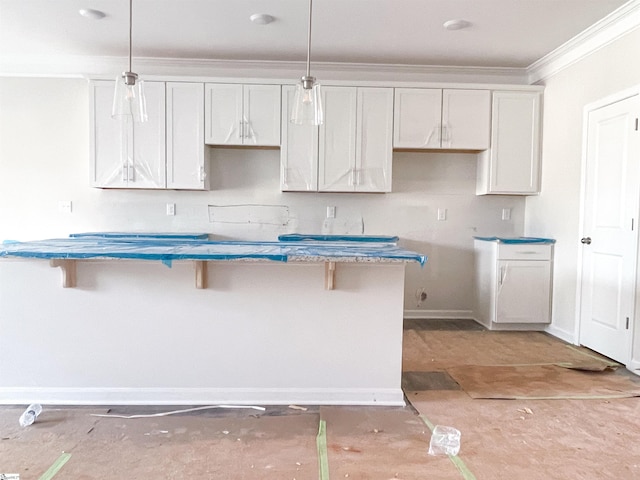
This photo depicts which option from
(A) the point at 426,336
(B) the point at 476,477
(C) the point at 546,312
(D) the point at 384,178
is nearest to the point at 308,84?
(B) the point at 476,477

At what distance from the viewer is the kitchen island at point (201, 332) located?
226 centimetres

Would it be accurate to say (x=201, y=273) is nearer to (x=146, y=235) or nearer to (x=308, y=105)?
(x=308, y=105)

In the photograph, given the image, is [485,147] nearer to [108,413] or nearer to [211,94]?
[211,94]

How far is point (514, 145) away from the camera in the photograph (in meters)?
4.07

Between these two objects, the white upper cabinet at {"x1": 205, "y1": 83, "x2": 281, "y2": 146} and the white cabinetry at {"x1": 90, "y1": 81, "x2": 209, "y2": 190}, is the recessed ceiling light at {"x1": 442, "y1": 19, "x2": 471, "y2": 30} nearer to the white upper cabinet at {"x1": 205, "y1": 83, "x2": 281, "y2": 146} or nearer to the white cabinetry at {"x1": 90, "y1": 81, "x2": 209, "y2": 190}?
the white upper cabinet at {"x1": 205, "y1": 83, "x2": 281, "y2": 146}

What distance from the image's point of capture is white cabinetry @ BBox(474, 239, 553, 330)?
3891mm

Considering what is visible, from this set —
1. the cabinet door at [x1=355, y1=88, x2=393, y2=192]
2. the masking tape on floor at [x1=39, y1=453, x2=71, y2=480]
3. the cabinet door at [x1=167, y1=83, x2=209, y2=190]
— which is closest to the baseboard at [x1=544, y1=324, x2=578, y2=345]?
the cabinet door at [x1=355, y1=88, x2=393, y2=192]

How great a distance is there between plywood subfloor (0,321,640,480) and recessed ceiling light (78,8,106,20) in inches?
109

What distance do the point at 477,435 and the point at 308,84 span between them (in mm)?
1860

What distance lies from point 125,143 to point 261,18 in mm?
1734

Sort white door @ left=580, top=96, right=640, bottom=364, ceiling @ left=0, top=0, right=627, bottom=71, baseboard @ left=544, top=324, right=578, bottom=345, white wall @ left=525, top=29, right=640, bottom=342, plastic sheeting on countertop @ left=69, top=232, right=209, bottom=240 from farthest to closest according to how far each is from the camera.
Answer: plastic sheeting on countertop @ left=69, top=232, right=209, bottom=240 < baseboard @ left=544, top=324, right=578, bottom=345 < white wall @ left=525, top=29, right=640, bottom=342 < ceiling @ left=0, top=0, right=627, bottom=71 < white door @ left=580, top=96, right=640, bottom=364

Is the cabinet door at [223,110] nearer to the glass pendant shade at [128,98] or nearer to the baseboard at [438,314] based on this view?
the glass pendant shade at [128,98]

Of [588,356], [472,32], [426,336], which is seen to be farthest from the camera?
[426,336]

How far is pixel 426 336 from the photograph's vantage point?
3.72m
